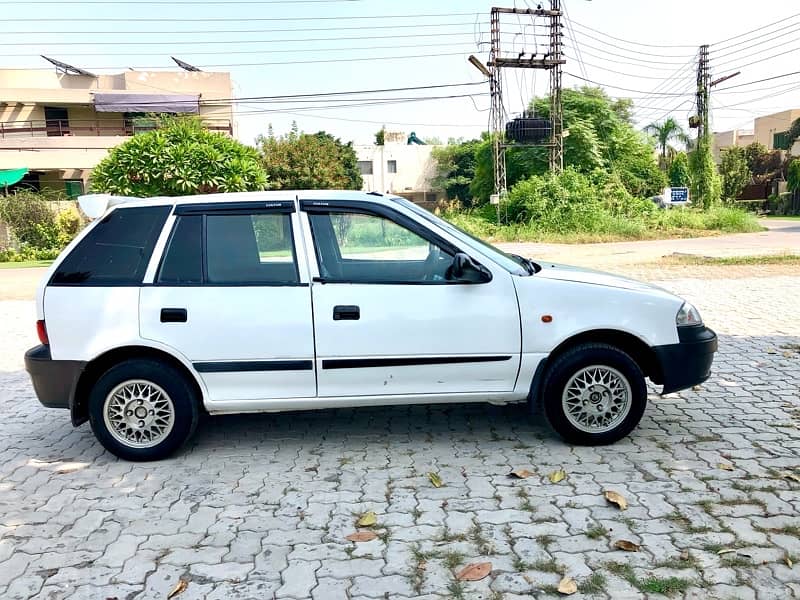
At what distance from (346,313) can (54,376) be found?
1.99 m

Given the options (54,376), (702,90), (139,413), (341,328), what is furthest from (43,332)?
(702,90)

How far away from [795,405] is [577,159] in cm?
2671

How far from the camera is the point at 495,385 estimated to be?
4.46 metres

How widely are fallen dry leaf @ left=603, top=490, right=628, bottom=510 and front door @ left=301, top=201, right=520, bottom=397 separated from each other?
0.96 metres

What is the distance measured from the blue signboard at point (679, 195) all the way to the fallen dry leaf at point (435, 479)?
1111 inches

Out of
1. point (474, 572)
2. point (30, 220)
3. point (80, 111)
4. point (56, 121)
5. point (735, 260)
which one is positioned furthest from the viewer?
point (80, 111)

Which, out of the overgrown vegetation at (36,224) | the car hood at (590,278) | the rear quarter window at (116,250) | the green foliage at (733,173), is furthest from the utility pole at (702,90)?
the rear quarter window at (116,250)

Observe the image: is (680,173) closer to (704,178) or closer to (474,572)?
(704,178)

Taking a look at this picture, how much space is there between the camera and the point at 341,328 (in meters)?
4.30

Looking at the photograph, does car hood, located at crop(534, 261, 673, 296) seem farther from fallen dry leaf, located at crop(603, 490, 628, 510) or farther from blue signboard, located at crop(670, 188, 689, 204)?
blue signboard, located at crop(670, 188, 689, 204)

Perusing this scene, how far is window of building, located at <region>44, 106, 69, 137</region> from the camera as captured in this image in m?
36.8

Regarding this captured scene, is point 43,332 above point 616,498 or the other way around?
above

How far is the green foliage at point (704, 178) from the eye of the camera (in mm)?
31672

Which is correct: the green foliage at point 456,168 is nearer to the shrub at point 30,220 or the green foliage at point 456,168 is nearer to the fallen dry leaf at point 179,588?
the shrub at point 30,220
